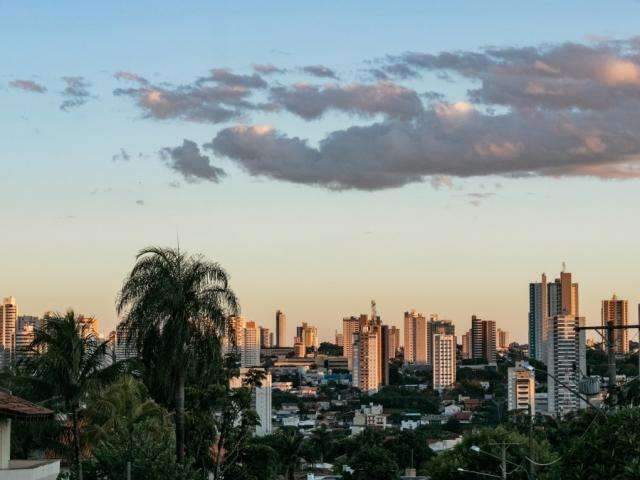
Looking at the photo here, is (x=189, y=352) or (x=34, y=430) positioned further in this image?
(x=34, y=430)

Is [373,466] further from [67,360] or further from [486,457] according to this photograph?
[67,360]

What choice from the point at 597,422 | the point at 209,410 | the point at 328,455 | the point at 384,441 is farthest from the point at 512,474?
the point at 328,455

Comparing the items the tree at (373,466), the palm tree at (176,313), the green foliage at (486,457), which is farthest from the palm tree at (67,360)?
the tree at (373,466)

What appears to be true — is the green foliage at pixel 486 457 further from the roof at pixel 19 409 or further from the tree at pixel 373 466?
the roof at pixel 19 409

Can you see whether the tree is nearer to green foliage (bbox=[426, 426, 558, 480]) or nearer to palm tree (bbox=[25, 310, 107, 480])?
green foliage (bbox=[426, 426, 558, 480])

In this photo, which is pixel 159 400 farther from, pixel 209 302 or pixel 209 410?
pixel 209 302

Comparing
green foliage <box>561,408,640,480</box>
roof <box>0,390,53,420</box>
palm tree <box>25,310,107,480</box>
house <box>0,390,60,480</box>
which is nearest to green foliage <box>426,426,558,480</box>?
green foliage <box>561,408,640,480</box>
